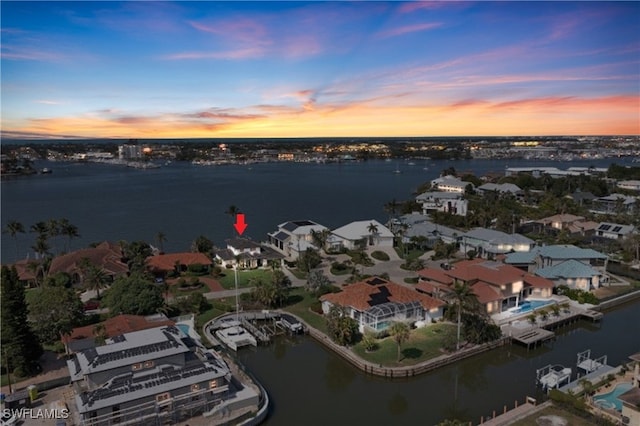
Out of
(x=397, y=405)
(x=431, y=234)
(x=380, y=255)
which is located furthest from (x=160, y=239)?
(x=397, y=405)

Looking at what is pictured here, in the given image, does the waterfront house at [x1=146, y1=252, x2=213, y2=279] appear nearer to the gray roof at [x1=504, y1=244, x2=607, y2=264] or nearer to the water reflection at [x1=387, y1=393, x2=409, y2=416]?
the water reflection at [x1=387, y1=393, x2=409, y2=416]

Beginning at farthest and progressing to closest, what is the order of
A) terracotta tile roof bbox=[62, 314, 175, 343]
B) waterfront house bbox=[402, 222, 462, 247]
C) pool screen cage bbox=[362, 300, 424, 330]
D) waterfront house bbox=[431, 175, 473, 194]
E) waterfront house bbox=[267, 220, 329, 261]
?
waterfront house bbox=[431, 175, 473, 194] < waterfront house bbox=[402, 222, 462, 247] < waterfront house bbox=[267, 220, 329, 261] < pool screen cage bbox=[362, 300, 424, 330] < terracotta tile roof bbox=[62, 314, 175, 343]

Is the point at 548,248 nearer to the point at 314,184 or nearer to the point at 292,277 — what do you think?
the point at 292,277

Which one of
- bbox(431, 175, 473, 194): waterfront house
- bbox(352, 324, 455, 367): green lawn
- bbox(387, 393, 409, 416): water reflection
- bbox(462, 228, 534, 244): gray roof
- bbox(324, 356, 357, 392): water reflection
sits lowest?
bbox(387, 393, 409, 416): water reflection

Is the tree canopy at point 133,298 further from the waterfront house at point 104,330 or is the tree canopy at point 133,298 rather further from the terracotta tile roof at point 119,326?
the terracotta tile roof at point 119,326

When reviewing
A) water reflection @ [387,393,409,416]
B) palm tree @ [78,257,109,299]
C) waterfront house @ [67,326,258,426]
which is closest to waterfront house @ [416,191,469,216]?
water reflection @ [387,393,409,416]

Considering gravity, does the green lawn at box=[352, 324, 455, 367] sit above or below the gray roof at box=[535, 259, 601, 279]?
below

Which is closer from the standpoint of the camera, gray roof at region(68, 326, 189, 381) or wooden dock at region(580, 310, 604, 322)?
gray roof at region(68, 326, 189, 381)
